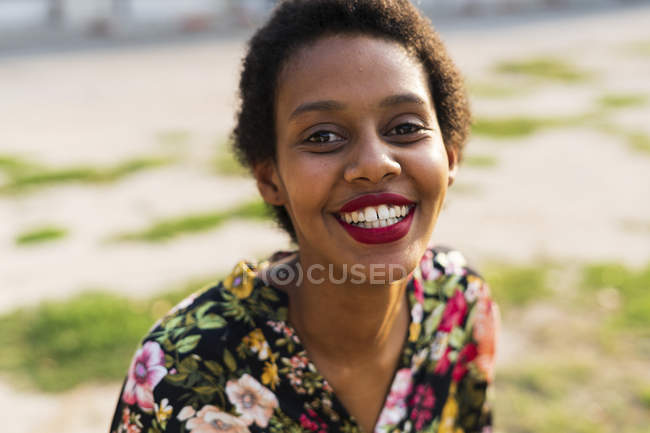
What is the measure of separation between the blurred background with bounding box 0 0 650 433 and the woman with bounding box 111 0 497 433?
0.51 metres

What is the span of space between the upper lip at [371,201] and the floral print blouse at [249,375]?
0.42 m

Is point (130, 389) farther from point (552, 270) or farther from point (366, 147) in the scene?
point (552, 270)

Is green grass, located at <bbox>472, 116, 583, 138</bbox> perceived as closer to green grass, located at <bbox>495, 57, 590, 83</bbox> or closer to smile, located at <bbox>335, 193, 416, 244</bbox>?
green grass, located at <bbox>495, 57, 590, 83</bbox>

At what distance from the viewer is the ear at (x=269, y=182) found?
203 cm

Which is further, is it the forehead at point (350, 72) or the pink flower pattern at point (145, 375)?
the pink flower pattern at point (145, 375)

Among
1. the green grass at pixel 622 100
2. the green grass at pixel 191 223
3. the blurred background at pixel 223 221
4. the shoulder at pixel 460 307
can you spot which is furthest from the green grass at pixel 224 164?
the green grass at pixel 622 100

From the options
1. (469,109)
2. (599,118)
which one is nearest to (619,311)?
(469,109)

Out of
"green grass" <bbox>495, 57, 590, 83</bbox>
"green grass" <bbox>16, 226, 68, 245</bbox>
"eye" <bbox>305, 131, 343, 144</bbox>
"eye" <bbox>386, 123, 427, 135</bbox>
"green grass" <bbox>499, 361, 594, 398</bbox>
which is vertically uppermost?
"green grass" <bbox>495, 57, 590, 83</bbox>

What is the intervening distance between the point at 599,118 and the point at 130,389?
7536 mm

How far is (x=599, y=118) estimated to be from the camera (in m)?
8.24

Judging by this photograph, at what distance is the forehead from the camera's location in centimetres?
173

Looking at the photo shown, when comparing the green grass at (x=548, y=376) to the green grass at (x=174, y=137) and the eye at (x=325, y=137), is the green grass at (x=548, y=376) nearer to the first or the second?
the eye at (x=325, y=137)

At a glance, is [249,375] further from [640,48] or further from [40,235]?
[640,48]

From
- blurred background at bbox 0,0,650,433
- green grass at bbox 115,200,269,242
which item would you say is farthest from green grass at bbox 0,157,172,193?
green grass at bbox 115,200,269,242
